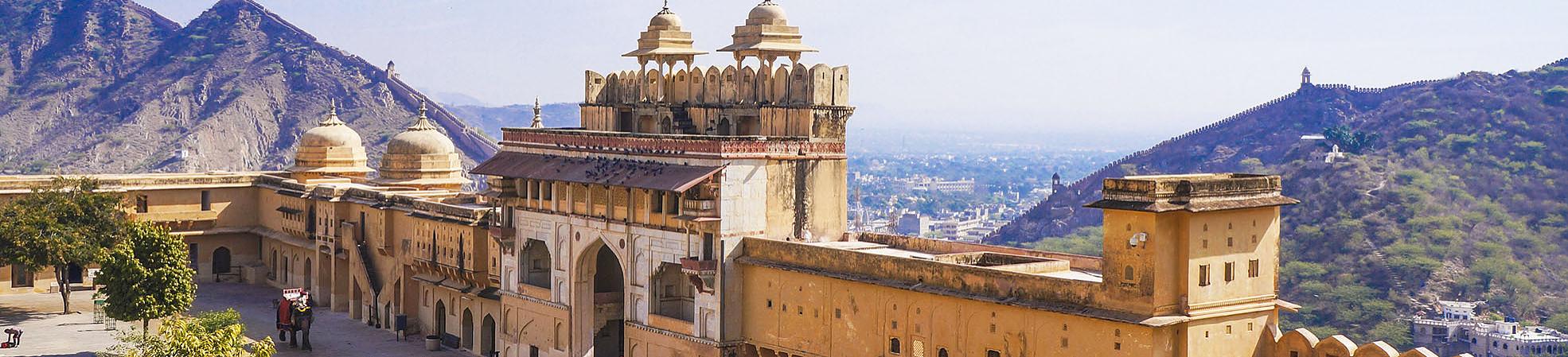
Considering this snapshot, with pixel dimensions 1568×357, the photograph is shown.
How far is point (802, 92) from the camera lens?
1353 inches

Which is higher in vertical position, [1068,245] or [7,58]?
[7,58]

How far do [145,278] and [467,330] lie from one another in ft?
24.0

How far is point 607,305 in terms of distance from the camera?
36781 mm

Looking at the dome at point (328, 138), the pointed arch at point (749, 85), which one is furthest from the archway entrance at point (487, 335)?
the dome at point (328, 138)

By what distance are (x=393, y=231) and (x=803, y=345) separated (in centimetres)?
1831

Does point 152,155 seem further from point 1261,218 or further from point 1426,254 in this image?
point 1261,218

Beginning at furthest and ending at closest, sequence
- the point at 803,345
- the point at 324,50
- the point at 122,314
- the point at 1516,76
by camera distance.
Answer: the point at 324,50, the point at 1516,76, the point at 122,314, the point at 803,345

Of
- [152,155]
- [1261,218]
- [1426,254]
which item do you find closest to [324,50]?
[152,155]

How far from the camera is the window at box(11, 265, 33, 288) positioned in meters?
51.1

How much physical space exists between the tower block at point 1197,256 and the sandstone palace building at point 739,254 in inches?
1.4

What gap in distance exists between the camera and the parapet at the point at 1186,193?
2367cm

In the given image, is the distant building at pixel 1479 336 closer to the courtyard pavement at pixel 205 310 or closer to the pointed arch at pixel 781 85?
the courtyard pavement at pixel 205 310

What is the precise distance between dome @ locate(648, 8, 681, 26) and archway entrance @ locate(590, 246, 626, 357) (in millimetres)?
4956

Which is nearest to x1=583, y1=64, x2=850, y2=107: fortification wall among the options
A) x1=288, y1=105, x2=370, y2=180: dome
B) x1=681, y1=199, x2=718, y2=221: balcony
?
x1=681, y1=199, x2=718, y2=221: balcony
